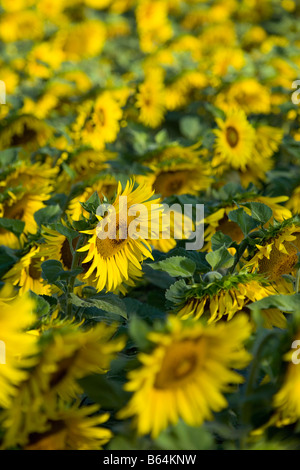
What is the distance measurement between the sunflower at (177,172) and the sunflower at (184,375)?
1.09 m

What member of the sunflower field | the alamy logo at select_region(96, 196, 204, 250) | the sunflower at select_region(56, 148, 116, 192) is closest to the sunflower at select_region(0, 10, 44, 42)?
the sunflower field

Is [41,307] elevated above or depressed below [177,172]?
above

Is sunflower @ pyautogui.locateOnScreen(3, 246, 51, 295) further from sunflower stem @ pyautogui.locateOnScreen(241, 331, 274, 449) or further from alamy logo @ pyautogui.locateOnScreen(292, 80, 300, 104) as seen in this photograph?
alamy logo @ pyautogui.locateOnScreen(292, 80, 300, 104)

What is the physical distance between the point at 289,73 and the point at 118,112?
3.35 feet

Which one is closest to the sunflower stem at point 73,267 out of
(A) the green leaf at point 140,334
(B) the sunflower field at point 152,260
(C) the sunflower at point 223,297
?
(B) the sunflower field at point 152,260

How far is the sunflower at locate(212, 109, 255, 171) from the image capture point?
220 cm

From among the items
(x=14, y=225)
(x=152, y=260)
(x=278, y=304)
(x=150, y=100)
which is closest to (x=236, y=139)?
(x=150, y=100)

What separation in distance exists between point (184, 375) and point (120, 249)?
574mm

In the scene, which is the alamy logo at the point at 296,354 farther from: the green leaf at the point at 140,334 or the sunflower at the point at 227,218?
the sunflower at the point at 227,218

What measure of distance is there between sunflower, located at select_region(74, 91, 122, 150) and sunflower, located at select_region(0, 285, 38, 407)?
1453 millimetres

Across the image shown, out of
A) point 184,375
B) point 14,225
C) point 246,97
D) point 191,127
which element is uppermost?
point 184,375

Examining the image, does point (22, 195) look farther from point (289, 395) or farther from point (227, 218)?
point (289, 395)

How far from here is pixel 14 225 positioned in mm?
1657

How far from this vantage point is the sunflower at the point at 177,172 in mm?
1940
